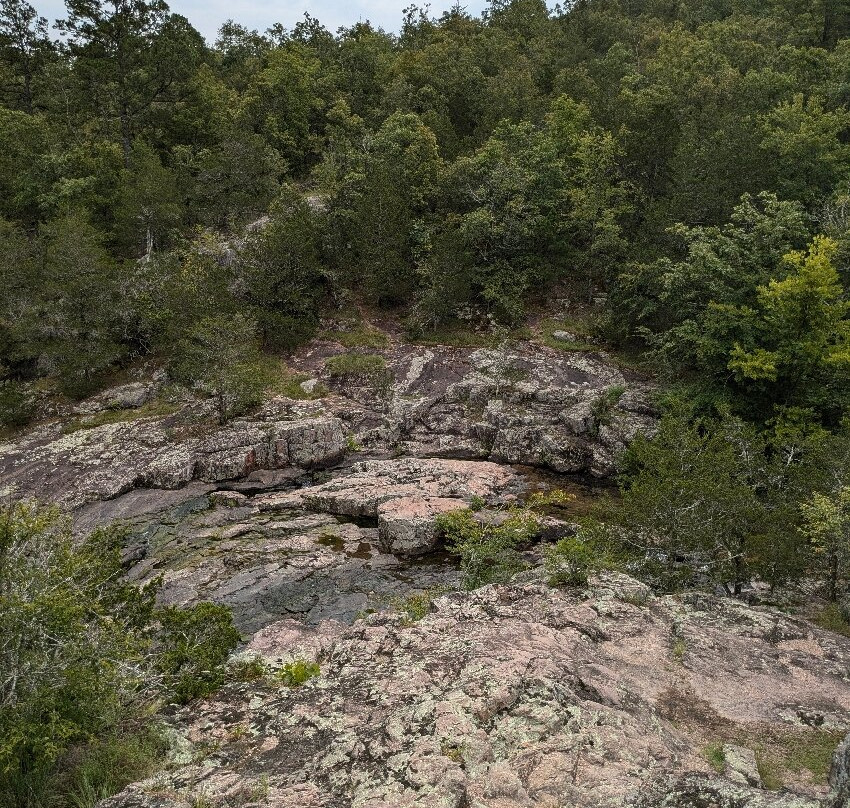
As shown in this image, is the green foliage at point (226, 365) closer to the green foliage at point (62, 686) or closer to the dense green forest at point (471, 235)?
the dense green forest at point (471, 235)

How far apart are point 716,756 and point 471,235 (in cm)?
3398

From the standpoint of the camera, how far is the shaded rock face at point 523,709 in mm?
7309

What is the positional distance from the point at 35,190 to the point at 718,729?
5098 cm

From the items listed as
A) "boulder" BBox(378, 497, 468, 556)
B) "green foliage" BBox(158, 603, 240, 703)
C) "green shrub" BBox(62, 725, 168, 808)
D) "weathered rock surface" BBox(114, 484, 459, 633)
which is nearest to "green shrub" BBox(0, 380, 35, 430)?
"weathered rock surface" BBox(114, 484, 459, 633)

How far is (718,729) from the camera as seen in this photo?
9.27 m

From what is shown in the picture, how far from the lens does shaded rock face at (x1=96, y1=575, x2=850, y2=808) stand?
731 cm

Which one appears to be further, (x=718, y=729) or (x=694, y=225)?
(x=694, y=225)

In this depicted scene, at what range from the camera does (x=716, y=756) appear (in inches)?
328

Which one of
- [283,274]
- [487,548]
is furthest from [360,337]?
[487,548]

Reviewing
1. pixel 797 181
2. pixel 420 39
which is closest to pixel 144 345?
pixel 797 181

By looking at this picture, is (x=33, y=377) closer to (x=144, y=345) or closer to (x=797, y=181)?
(x=144, y=345)

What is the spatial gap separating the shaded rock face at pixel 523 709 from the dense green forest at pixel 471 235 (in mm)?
1850

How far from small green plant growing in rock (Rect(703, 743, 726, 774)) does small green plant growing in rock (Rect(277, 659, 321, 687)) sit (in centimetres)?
650

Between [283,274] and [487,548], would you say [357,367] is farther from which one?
[487,548]
